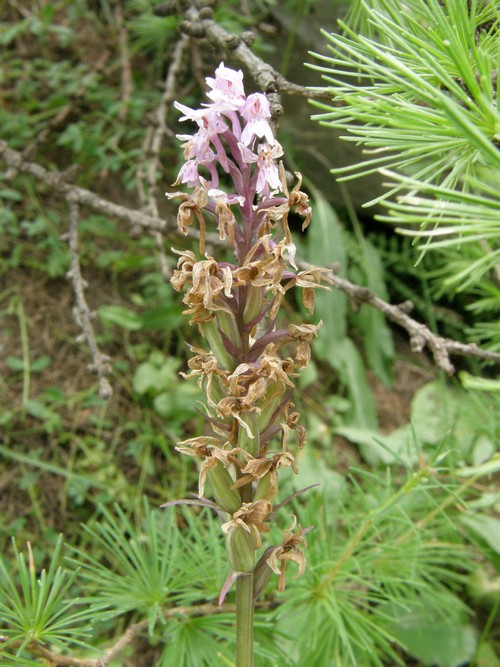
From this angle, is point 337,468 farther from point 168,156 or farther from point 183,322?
point 168,156

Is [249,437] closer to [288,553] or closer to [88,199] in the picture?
[288,553]

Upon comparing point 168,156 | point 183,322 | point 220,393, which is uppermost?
point 220,393

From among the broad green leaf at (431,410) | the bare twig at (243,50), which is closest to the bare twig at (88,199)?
the bare twig at (243,50)

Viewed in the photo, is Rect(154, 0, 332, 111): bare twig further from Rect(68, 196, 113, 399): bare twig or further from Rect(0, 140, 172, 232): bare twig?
Rect(68, 196, 113, 399): bare twig

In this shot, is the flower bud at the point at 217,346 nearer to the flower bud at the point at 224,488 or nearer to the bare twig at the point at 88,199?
the flower bud at the point at 224,488

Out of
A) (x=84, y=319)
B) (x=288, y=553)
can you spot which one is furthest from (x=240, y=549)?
(x=84, y=319)

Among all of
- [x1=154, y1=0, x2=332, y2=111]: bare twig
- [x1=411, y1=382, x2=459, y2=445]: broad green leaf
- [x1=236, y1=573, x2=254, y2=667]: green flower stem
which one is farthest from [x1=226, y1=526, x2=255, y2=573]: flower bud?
[x1=411, y1=382, x2=459, y2=445]: broad green leaf

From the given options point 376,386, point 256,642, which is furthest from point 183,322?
point 256,642
